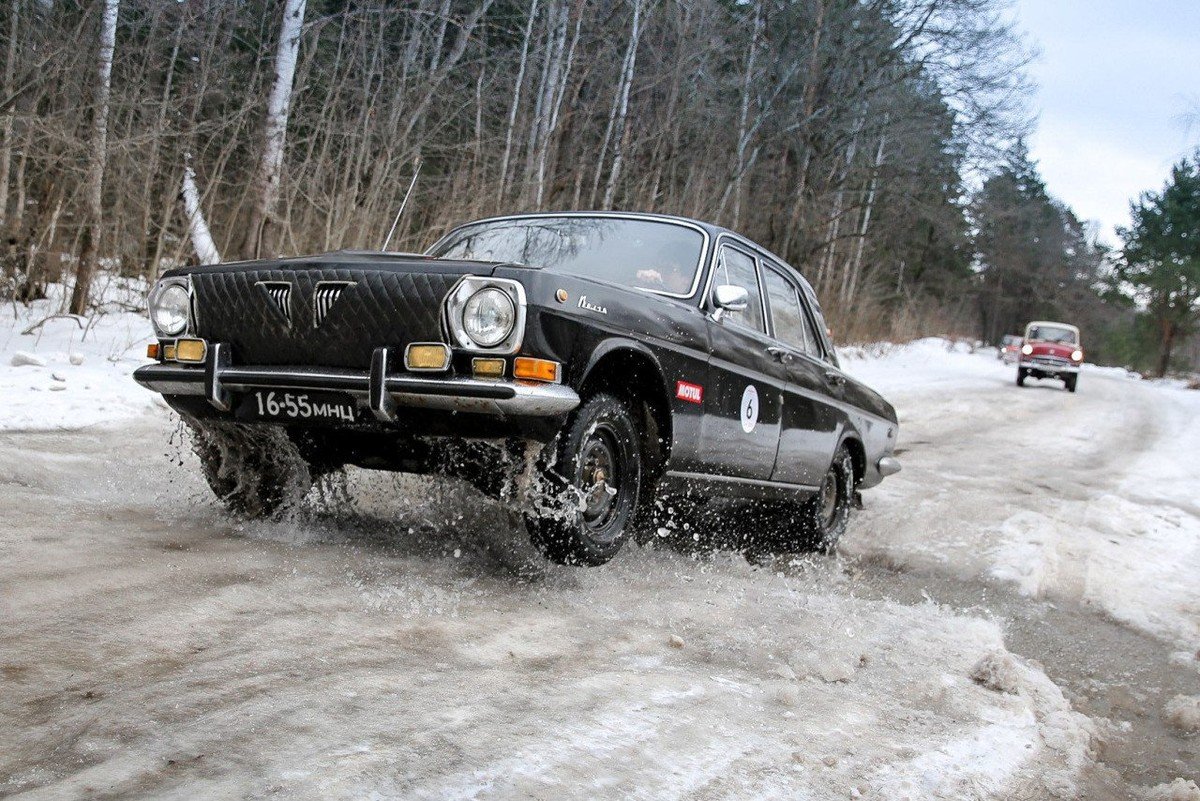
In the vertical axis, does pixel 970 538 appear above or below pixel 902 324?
below

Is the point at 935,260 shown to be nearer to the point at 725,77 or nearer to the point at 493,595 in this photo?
the point at 725,77

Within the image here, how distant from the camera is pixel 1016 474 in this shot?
9008 mm

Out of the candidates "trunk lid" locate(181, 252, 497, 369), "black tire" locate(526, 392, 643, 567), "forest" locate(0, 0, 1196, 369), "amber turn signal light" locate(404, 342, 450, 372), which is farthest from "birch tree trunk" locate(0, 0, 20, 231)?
"black tire" locate(526, 392, 643, 567)

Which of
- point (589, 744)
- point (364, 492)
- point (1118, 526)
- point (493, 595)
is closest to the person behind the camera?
point (589, 744)

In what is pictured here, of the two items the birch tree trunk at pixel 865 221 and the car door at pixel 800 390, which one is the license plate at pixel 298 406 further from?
the birch tree trunk at pixel 865 221

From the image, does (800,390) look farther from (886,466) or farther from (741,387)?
(886,466)

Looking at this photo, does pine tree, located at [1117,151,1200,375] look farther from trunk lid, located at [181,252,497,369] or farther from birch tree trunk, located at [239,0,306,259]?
trunk lid, located at [181,252,497,369]

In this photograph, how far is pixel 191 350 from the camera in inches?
155

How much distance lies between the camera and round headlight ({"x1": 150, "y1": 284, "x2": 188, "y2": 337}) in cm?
402

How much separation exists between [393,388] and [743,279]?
89.7 inches

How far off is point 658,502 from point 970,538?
2.74 m

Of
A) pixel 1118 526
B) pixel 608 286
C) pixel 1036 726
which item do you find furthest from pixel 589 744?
pixel 1118 526

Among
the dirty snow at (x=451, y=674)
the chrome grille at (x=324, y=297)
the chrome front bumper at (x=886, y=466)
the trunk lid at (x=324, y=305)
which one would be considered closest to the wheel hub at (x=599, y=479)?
the dirty snow at (x=451, y=674)

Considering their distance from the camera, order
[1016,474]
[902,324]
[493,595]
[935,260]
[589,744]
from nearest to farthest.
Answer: [589,744]
[493,595]
[1016,474]
[902,324]
[935,260]
